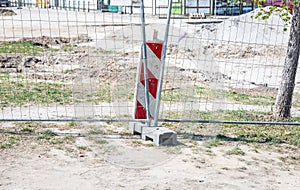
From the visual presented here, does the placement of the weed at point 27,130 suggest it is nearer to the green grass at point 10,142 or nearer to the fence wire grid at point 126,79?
the fence wire grid at point 126,79

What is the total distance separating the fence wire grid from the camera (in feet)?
31.0

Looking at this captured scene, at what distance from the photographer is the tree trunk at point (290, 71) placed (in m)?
9.18

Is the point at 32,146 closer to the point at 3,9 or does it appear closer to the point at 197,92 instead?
the point at 197,92

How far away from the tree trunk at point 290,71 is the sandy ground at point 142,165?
1825mm

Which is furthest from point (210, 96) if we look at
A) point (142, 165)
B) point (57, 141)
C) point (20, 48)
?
point (20, 48)

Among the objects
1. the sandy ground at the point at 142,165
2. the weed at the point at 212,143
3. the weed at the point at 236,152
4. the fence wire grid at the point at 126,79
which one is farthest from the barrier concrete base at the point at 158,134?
the weed at the point at 236,152

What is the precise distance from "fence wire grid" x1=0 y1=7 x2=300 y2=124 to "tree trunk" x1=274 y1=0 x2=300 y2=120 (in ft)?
0.89

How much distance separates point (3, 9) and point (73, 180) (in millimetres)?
35690

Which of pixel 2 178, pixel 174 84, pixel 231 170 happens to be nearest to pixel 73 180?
pixel 2 178

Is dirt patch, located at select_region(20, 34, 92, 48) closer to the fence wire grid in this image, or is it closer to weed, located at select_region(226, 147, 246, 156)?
the fence wire grid

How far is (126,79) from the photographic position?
1125cm

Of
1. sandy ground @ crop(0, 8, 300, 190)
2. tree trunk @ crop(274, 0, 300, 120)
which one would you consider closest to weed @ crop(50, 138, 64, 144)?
sandy ground @ crop(0, 8, 300, 190)

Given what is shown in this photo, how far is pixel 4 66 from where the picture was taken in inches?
612

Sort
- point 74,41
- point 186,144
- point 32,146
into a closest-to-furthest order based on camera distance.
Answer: point 32,146, point 186,144, point 74,41
